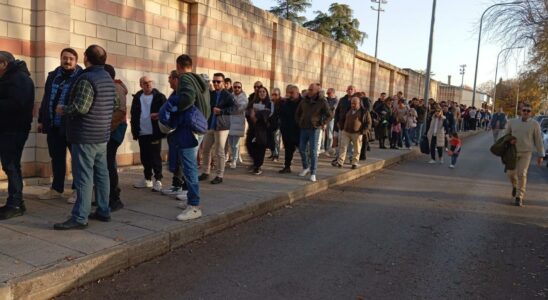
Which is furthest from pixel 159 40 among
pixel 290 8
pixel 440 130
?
pixel 290 8

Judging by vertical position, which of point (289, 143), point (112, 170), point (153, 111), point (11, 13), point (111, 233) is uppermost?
point (11, 13)

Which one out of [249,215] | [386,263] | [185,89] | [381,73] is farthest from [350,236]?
[381,73]

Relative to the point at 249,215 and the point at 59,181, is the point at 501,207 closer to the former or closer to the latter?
the point at 249,215

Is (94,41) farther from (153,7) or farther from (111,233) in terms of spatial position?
(111,233)

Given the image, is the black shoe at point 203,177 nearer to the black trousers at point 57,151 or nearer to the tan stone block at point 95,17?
the black trousers at point 57,151

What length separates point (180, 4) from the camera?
10.3 meters

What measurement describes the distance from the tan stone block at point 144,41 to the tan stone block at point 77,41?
1255mm

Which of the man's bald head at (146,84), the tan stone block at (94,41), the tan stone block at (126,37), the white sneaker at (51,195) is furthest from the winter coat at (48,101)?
the tan stone block at (126,37)

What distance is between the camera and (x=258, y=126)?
9.32 metres

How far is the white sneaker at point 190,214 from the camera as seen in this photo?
5740 millimetres

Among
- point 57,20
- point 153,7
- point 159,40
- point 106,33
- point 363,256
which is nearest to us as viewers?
point 363,256

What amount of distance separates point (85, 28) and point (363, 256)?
589cm

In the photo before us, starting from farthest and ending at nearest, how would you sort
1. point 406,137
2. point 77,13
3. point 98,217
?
point 406,137 < point 77,13 < point 98,217

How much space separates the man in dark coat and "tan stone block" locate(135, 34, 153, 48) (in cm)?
391
